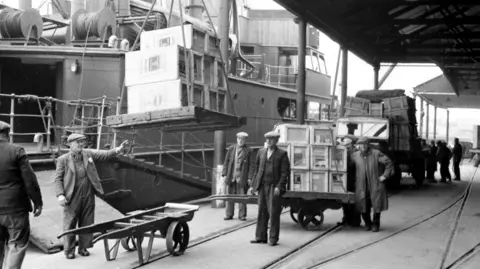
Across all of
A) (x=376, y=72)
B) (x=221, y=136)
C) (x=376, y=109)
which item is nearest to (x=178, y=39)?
(x=221, y=136)

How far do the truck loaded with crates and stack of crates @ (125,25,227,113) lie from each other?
26.8 feet

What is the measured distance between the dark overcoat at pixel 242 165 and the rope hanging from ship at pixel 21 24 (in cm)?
594

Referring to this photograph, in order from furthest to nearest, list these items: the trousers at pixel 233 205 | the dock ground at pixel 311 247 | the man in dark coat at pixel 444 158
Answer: the man in dark coat at pixel 444 158
the trousers at pixel 233 205
the dock ground at pixel 311 247

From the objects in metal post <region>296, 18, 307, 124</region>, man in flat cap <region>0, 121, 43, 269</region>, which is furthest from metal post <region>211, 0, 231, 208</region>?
man in flat cap <region>0, 121, 43, 269</region>

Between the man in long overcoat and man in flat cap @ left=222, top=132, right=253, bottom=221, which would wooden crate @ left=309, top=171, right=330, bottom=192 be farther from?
man in flat cap @ left=222, top=132, right=253, bottom=221

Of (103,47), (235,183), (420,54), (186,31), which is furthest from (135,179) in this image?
(420,54)

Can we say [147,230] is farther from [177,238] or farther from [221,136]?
[221,136]

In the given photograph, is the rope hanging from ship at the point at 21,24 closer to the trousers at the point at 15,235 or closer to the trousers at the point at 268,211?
the trousers at the point at 268,211

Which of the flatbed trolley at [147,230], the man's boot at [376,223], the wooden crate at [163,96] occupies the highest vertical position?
the wooden crate at [163,96]

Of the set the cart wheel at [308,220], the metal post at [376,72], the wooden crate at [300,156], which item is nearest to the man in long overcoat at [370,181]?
the cart wheel at [308,220]

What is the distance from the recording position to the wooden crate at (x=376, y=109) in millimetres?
17438

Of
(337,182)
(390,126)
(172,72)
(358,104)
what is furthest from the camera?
(358,104)

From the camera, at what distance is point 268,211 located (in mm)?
8156

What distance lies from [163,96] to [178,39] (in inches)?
34.3
